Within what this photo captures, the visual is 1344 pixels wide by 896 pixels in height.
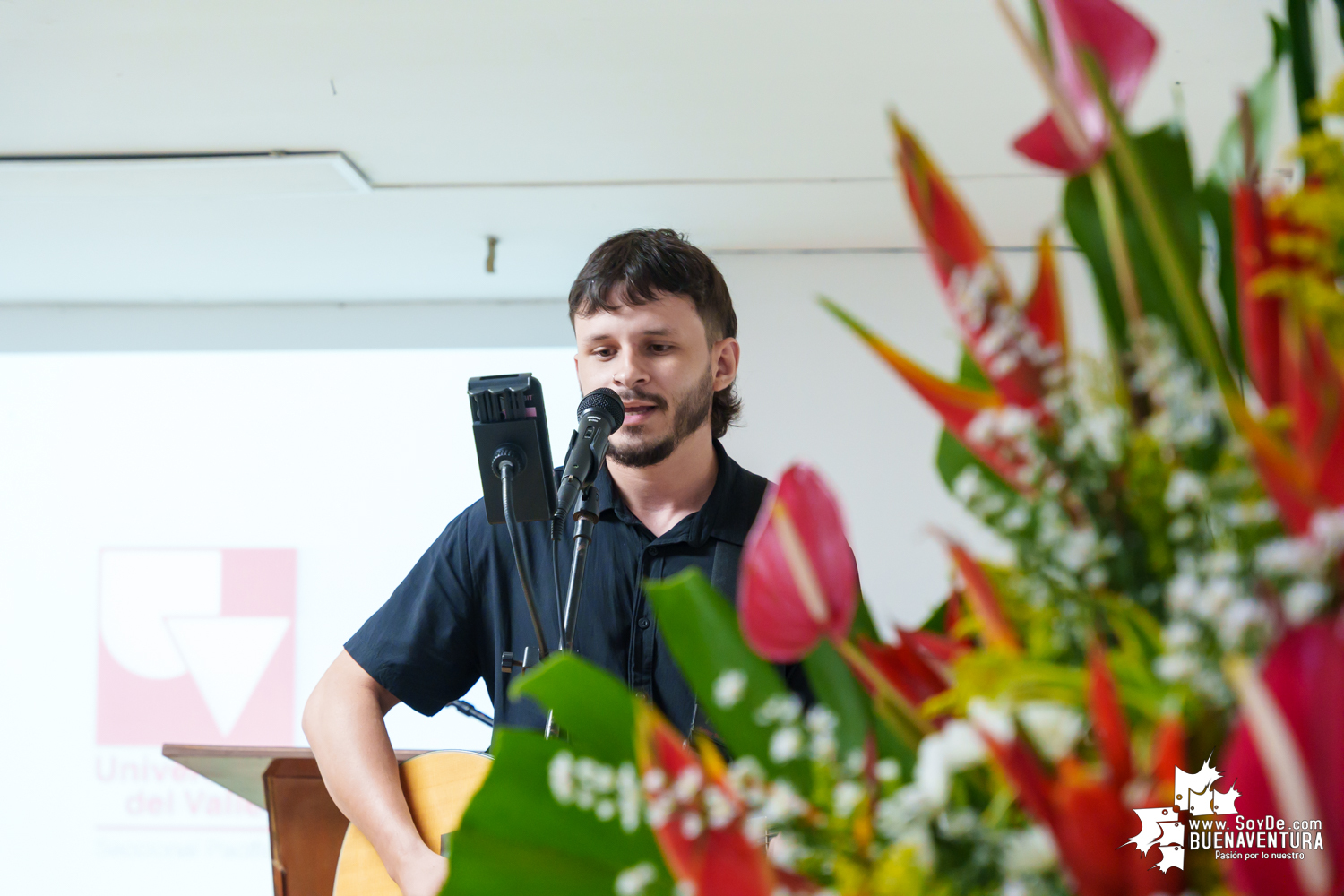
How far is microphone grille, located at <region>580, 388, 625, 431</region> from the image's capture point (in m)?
1.21

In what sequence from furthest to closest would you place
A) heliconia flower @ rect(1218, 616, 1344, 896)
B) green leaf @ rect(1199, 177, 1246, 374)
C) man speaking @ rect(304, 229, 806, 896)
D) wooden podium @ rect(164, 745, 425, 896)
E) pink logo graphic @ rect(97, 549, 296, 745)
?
pink logo graphic @ rect(97, 549, 296, 745) < wooden podium @ rect(164, 745, 425, 896) < man speaking @ rect(304, 229, 806, 896) < green leaf @ rect(1199, 177, 1246, 374) < heliconia flower @ rect(1218, 616, 1344, 896)

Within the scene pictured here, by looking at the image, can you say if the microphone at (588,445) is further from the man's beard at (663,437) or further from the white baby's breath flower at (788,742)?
the white baby's breath flower at (788,742)

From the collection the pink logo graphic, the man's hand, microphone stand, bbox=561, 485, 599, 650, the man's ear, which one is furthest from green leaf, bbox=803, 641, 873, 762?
the pink logo graphic

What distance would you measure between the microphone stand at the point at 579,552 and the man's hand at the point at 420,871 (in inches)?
23.9

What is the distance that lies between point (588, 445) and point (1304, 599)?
3.19ft

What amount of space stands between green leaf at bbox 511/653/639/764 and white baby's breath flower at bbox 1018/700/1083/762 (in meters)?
0.14

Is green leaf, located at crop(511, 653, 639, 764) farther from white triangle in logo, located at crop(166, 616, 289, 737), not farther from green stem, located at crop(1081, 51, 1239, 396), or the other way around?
white triangle in logo, located at crop(166, 616, 289, 737)

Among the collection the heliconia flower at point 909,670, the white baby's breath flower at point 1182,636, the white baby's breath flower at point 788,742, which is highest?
the white baby's breath flower at point 1182,636

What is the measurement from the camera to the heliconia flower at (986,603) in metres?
0.30

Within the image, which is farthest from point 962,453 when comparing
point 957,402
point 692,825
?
point 692,825

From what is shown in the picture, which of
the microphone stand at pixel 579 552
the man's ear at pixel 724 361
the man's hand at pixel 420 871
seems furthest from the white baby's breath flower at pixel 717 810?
the man's ear at pixel 724 361

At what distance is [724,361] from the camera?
76.6 inches

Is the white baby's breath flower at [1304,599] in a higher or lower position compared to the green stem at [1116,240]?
lower

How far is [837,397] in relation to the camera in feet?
12.9
